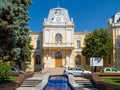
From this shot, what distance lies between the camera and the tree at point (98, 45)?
65062mm

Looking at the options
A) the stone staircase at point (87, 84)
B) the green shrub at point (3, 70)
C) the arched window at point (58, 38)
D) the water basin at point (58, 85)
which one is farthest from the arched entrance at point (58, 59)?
the green shrub at point (3, 70)

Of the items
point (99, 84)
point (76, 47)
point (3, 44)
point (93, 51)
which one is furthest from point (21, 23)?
point (76, 47)

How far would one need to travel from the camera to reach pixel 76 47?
74875 mm

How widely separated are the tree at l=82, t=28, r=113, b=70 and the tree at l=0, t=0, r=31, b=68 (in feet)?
125

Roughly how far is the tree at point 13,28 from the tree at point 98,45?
3820cm

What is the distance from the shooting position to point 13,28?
23.5m

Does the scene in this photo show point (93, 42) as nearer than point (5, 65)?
No

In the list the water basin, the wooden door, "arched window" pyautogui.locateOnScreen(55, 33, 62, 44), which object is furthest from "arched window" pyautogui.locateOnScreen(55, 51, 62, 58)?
the water basin

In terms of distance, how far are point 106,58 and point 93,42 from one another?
513cm

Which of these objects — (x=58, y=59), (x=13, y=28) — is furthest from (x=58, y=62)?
(x=13, y=28)

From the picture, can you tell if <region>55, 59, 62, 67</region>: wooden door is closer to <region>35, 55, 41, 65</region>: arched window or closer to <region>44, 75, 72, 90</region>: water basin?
<region>35, 55, 41, 65</region>: arched window

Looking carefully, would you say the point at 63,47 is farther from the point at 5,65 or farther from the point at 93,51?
the point at 5,65

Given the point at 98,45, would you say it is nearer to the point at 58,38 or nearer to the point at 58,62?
the point at 58,62

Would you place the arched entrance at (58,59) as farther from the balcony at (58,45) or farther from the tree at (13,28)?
the tree at (13,28)
